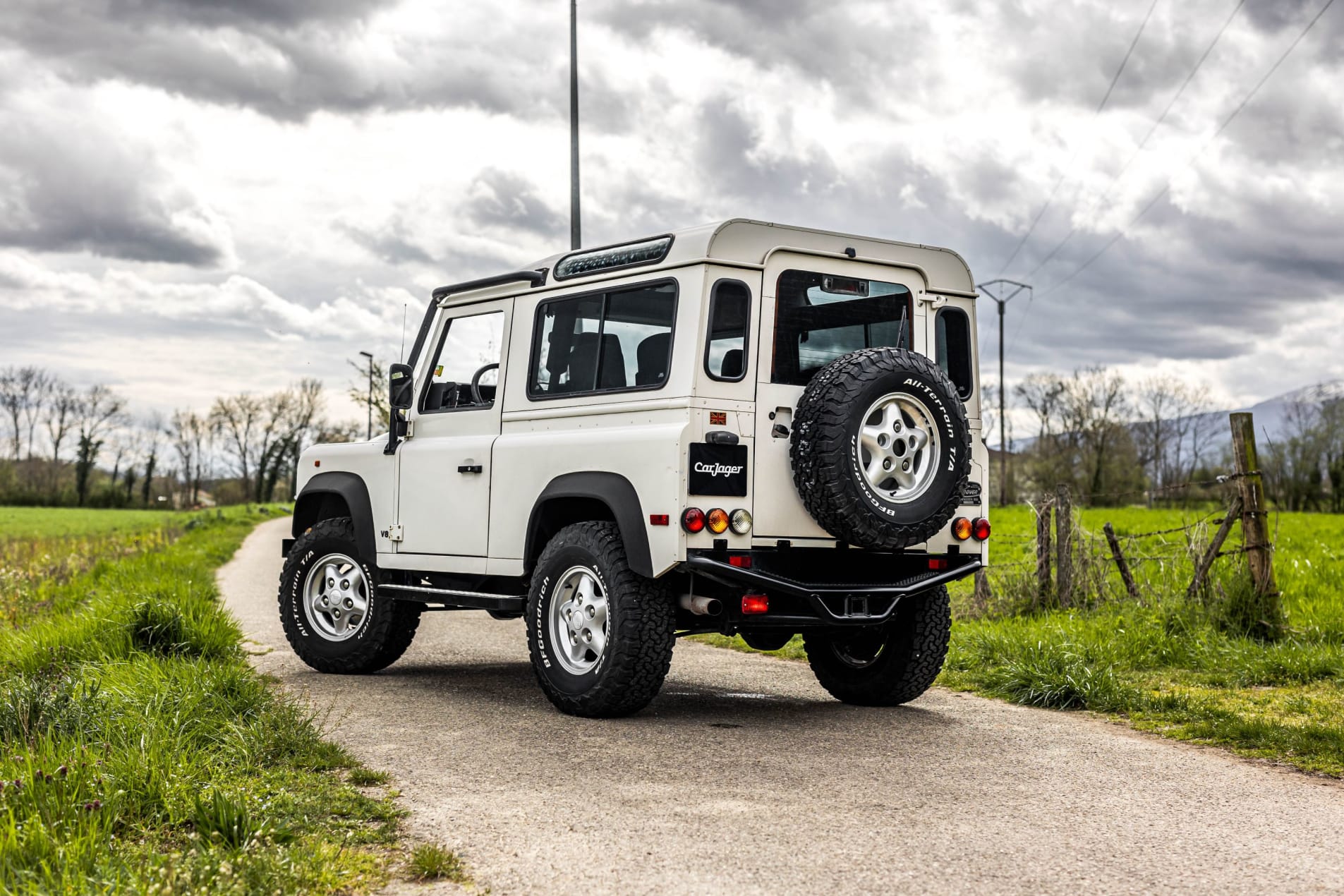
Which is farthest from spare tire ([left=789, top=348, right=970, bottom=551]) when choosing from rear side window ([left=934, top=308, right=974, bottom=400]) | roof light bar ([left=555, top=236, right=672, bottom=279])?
roof light bar ([left=555, top=236, right=672, bottom=279])

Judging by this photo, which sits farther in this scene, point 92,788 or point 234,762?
point 234,762

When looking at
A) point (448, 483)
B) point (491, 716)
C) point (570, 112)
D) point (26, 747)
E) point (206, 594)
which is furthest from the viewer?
point (570, 112)

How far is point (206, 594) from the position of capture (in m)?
12.3

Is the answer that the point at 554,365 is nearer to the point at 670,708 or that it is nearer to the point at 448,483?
the point at 448,483

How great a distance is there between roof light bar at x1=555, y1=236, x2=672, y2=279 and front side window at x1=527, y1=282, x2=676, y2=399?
0.16 meters

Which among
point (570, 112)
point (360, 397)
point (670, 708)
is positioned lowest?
point (670, 708)

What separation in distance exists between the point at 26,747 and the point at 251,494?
8775 cm

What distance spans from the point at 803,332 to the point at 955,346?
50.4 inches

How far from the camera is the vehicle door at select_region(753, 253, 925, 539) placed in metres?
7.04

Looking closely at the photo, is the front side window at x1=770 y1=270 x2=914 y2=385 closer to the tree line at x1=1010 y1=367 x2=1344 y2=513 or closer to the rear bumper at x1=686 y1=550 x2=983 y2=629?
the rear bumper at x1=686 y1=550 x2=983 y2=629

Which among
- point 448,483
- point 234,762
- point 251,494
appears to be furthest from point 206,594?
point 251,494

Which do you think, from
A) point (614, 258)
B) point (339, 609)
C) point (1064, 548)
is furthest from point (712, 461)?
point (1064, 548)

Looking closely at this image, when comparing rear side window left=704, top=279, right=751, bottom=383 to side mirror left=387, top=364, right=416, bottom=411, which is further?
side mirror left=387, top=364, right=416, bottom=411

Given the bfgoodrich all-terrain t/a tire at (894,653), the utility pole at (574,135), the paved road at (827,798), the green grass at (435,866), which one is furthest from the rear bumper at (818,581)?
the utility pole at (574,135)
